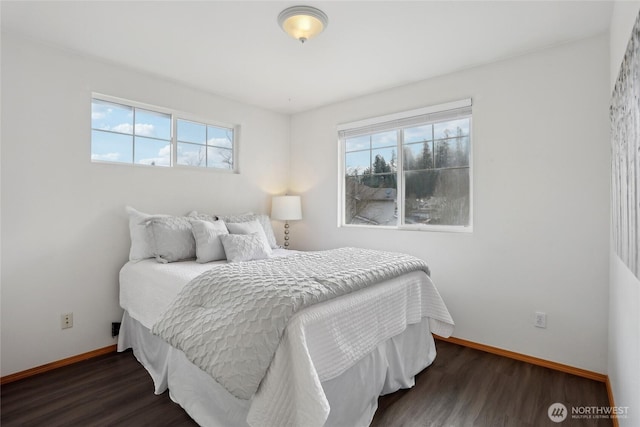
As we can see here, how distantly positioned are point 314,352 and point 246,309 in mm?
384

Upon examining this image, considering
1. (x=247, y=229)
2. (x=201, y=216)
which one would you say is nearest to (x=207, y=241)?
(x=247, y=229)

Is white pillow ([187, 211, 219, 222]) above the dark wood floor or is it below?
above

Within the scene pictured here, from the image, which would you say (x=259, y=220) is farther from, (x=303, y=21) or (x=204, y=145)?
(x=303, y=21)

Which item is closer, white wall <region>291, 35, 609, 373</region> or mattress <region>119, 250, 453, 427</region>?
mattress <region>119, 250, 453, 427</region>

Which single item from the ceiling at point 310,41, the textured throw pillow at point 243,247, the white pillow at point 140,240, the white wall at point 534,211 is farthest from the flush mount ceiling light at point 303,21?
the white pillow at point 140,240

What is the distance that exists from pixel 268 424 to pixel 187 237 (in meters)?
1.83

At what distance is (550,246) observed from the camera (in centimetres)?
257

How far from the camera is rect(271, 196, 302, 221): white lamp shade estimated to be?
4.01 m

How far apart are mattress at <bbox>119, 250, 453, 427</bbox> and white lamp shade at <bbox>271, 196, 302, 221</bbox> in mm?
1484

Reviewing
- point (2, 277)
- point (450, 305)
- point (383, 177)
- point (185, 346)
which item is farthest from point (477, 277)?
point (2, 277)

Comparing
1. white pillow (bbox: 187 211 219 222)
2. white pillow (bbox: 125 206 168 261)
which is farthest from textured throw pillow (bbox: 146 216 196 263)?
white pillow (bbox: 187 211 219 222)

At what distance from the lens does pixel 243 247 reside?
9.19 ft

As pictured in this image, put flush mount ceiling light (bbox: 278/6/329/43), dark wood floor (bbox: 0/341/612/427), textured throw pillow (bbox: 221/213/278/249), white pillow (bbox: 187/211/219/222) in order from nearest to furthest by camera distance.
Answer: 1. dark wood floor (bbox: 0/341/612/427)
2. flush mount ceiling light (bbox: 278/6/329/43)
3. white pillow (bbox: 187/211/219/222)
4. textured throw pillow (bbox: 221/213/278/249)

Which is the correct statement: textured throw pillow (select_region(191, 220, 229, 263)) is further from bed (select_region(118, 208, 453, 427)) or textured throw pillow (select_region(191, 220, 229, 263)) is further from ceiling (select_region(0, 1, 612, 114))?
ceiling (select_region(0, 1, 612, 114))
